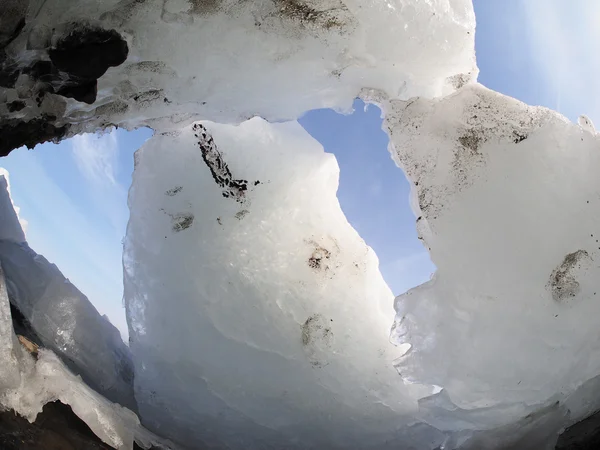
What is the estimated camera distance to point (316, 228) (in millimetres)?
3195

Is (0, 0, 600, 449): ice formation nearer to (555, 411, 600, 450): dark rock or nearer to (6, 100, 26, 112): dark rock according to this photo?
(6, 100, 26, 112): dark rock

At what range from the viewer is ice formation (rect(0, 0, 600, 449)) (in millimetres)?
2244

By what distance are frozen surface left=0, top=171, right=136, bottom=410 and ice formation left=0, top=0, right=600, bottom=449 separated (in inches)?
→ 1.4

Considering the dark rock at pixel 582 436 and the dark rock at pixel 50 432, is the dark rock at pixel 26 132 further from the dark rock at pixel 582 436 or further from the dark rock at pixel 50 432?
the dark rock at pixel 582 436

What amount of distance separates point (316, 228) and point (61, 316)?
1.85m

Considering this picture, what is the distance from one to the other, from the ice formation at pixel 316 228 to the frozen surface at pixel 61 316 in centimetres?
4

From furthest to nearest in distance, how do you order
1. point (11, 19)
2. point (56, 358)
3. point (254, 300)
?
1. point (254, 300)
2. point (56, 358)
3. point (11, 19)

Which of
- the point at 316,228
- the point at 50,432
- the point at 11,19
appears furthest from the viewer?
the point at 316,228

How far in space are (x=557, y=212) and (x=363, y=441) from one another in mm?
1728

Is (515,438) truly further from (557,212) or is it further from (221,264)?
(221,264)

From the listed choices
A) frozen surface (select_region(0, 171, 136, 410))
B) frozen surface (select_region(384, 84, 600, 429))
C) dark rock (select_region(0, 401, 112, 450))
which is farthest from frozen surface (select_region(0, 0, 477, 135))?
dark rock (select_region(0, 401, 112, 450))

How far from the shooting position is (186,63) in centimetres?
239

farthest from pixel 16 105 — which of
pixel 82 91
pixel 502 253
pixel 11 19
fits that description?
pixel 502 253

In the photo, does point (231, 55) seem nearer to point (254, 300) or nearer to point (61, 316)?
point (254, 300)
